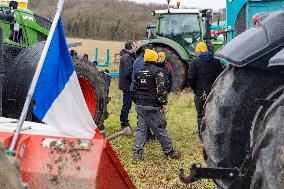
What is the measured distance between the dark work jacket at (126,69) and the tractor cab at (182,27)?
7.38 m

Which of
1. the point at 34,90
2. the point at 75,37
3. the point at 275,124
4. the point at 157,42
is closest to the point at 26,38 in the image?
the point at 34,90

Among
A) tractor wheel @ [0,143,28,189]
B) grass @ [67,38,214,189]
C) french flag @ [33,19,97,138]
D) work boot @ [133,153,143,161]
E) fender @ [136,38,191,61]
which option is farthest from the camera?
fender @ [136,38,191,61]

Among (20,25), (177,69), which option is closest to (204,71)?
(20,25)

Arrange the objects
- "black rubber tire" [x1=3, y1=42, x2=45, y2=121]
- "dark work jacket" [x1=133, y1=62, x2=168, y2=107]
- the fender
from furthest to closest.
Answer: the fender, "dark work jacket" [x1=133, y1=62, x2=168, y2=107], "black rubber tire" [x1=3, y1=42, x2=45, y2=121]

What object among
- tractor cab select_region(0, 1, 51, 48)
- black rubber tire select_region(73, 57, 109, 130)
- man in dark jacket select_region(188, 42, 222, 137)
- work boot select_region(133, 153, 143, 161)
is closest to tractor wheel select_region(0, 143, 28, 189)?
tractor cab select_region(0, 1, 51, 48)

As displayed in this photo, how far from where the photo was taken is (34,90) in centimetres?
380

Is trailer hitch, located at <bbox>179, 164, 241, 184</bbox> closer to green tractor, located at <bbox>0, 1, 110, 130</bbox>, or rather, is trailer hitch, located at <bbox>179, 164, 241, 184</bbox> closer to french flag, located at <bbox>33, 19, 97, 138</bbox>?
french flag, located at <bbox>33, 19, 97, 138</bbox>

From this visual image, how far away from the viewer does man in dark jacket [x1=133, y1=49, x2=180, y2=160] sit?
303 inches

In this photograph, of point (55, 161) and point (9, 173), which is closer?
point (9, 173)

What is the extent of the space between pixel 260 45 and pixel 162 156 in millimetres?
4830

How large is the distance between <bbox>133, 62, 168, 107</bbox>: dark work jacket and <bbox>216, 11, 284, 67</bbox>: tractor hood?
4118 millimetres

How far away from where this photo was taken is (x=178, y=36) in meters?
17.5

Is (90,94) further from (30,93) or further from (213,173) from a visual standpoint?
(213,173)

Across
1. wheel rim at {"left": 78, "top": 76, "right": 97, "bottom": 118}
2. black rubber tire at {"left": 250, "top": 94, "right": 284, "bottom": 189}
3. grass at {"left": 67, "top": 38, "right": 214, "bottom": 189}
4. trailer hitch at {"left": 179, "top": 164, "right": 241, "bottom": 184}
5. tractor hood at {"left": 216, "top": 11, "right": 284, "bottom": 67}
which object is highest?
tractor hood at {"left": 216, "top": 11, "right": 284, "bottom": 67}
